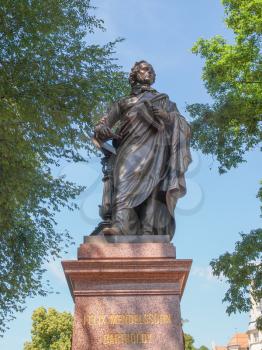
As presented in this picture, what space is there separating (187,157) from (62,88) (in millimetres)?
8741

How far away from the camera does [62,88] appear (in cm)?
1484

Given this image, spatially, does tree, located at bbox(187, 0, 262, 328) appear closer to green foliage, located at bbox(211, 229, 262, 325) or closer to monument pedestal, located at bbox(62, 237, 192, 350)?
green foliage, located at bbox(211, 229, 262, 325)

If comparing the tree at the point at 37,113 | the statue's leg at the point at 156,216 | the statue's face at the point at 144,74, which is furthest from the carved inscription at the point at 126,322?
the tree at the point at 37,113

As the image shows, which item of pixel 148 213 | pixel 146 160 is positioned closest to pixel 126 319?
pixel 148 213

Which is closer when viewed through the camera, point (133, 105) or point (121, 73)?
point (133, 105)

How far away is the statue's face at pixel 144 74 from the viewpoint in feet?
24.5

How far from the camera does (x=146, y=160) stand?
676cm

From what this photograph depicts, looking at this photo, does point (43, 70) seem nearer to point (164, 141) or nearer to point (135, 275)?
point (164, 141)

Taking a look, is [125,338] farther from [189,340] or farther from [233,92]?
[189,340]

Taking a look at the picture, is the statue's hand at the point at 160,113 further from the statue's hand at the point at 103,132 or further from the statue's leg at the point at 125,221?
the statue's leg at the point at 125,221

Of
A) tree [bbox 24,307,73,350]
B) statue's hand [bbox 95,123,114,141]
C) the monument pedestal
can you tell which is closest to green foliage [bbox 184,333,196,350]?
tree [bbox 24,307,73,350]

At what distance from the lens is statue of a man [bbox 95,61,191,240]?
6.48m

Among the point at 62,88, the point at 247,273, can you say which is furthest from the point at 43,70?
the point at 247,273

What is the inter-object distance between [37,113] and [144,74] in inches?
296
